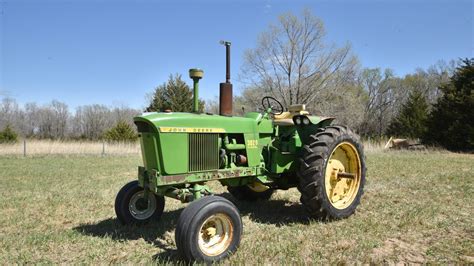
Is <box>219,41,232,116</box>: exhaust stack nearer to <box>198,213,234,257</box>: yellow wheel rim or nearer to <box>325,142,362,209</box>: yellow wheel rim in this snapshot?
<box>198,213,234,257</box>: yellow wheel rim

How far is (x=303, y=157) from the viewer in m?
4.69

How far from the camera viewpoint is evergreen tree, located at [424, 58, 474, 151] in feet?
63.5

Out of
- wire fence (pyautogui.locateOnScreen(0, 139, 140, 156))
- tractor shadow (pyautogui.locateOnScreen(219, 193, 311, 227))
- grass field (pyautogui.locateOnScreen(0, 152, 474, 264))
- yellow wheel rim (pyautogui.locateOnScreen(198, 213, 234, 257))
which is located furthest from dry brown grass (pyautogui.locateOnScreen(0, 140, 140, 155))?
yellow wheel rim (pyautogui.locateOnScreen(198, 213, 234, 257))

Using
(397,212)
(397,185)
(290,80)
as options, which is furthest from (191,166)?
(290,80)

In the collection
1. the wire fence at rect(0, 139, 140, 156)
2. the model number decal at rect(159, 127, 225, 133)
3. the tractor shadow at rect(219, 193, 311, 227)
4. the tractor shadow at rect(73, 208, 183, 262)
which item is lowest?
the tractor shadow at rect(73, 208, 183, 262)

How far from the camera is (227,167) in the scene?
4465mm

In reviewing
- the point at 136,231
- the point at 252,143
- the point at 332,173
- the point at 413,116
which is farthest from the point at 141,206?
the point at 413,116

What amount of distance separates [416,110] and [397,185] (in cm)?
2359

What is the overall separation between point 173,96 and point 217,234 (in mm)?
19293

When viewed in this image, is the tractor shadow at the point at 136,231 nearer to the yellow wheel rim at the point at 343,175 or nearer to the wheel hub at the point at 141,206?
the wheel hub at the point at 141,206

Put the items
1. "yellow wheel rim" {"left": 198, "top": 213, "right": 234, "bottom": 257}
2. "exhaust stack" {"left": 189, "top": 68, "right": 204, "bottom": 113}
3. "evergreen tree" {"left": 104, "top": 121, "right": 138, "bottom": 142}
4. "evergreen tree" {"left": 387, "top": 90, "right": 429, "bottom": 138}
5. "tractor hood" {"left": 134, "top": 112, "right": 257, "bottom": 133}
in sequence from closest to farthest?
1. "yellow wheel rim" {"left": 198, "top": 213, "right": 234, "bottom": 257}
2. "tractor hood" {"left": 134, "top": 112, "right": 257, "bottom": 133}
3. "exhaust stack" {"left": 189, "top": 68, "right": 204, "bottom": 113}
4. "evergreen tree" {"left": 104, "top": 121, "right": 138, "bottom": 142}
5. "evergreen tree" {"left": 387, "top": 90, "right": 429, "bottom": 138}

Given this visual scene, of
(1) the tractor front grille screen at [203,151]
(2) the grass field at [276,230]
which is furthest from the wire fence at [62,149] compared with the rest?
(1) the tractor front grille screen at [203,151]

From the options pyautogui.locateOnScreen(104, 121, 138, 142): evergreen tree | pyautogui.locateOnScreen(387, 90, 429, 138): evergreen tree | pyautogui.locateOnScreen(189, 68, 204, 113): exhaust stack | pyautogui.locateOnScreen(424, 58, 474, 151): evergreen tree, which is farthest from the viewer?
pyautogui.locateOnScreen(387, 90, 429, 138): evergreen tree

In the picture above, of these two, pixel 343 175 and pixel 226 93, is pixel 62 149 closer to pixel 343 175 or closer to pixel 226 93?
pixel 226 93
